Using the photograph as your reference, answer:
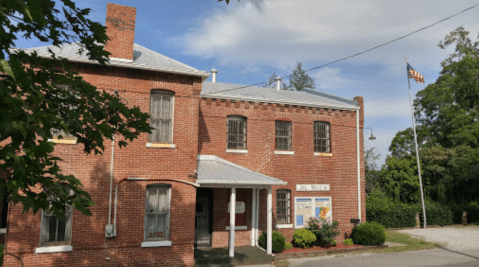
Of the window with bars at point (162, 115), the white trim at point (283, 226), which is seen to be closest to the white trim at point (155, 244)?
the window with bars at point (162, 115)

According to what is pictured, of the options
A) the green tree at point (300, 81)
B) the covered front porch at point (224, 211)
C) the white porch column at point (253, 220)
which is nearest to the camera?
the covered front porch at point (224, 211)

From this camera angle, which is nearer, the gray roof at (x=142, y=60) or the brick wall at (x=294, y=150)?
the gray roof at (x=142, y=60)

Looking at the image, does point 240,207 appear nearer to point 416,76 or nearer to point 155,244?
point 155,244

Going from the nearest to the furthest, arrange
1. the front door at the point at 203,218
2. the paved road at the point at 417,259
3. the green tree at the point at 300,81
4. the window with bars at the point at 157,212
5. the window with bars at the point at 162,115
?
the window with bars at the point at 157,212, the window with bars at the point at 162,115, the paved road at the point at 417,259, the front door at the point at 203,218, the green tree at the point at 300,81

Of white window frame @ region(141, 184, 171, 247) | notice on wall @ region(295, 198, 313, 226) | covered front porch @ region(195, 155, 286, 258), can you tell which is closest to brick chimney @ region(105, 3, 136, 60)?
white window frame @ region(141, 184, 171, 247)

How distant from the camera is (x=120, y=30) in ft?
41.4

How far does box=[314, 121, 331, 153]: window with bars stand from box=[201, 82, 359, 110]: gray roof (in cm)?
98

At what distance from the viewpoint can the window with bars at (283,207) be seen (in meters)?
16.1

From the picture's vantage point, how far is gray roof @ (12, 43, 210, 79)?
1162 centimetres

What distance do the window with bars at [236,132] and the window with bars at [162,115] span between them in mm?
3748

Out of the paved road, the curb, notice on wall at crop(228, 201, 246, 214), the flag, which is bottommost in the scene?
the paved road

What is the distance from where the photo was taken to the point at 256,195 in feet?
49.2

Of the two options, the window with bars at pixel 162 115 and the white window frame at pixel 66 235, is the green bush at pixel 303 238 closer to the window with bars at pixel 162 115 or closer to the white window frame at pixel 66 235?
the window with bars at pixel 162 115

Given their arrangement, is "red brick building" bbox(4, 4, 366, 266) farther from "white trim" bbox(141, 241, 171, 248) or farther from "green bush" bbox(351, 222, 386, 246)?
"green bush" bbox(351, 222, 386, 246)
